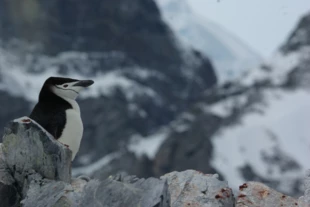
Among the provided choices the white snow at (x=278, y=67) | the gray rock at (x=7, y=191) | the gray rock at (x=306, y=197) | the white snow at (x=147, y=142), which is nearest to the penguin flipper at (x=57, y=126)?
the gray rock at (x=7, y=191)

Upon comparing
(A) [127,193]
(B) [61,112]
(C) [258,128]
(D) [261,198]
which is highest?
(C) [258,128]

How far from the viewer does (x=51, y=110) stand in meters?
11.5

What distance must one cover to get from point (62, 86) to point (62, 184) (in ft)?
8.07

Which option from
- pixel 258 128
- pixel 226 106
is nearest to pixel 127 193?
pixel 258 128

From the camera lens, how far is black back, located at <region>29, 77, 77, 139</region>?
11234 millimetres

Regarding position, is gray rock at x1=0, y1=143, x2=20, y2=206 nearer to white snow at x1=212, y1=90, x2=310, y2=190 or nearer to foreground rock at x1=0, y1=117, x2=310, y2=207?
foreground rock at x1=0, y1=117, x2=310, y2=207

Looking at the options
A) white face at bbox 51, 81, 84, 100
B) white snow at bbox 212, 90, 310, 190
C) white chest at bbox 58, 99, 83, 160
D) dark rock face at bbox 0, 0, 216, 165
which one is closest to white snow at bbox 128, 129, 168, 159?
dark rock face at bbox 0, 0, 216, 165

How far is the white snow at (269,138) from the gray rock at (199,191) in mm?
78298

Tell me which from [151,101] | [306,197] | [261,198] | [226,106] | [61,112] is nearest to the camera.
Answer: [261,198]

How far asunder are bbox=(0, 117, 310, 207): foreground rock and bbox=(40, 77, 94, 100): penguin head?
146 centimetres

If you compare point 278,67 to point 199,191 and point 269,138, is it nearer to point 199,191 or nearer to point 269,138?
point 269,138

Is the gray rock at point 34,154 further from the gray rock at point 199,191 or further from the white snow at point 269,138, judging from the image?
the white snow at point 269,138

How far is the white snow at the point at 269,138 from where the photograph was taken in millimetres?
93875

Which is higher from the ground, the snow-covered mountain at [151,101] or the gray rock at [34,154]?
the snow-covered mountain at [151,101]
